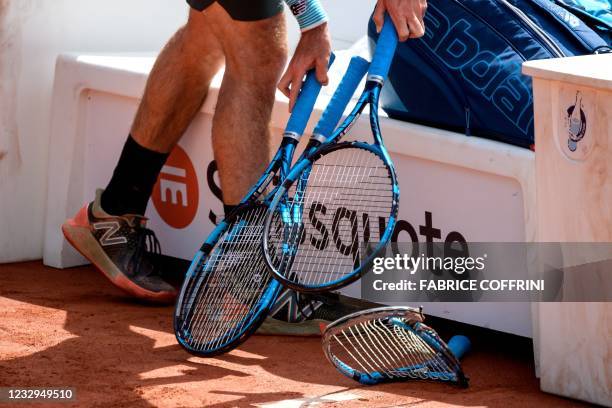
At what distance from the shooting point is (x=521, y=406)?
273cm

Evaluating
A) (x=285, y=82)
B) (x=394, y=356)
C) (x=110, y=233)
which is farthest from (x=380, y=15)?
(x=110, y=233)

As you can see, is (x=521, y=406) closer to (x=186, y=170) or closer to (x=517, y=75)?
(x=517, y=75)

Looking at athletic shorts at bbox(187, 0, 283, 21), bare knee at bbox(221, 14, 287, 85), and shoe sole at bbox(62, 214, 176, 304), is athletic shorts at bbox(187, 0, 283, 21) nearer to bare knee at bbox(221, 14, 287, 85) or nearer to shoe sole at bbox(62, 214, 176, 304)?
bare knee at bbox(221, 14, 287, 85)

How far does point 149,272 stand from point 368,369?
3.18 ft

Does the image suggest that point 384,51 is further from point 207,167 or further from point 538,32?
point 207,167

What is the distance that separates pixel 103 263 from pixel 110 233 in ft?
0.31

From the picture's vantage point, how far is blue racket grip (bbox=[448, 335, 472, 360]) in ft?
10.2

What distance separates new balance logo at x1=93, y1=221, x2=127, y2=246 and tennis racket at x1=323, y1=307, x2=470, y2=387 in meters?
0.83

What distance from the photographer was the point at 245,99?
10.7 ft

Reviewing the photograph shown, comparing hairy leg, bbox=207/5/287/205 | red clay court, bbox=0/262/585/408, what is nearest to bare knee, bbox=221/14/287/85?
hairy leg, bbox=207/5/287/205

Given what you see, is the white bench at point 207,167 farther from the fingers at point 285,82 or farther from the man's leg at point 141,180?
the fingers at point 285,82

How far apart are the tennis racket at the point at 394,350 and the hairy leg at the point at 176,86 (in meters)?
0.89

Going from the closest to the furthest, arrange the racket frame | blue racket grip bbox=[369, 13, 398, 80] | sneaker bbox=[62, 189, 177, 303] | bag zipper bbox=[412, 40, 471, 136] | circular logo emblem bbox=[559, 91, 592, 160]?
the racket frame, circular logo emblem bbox=[559, 91, 592, 160], blue racket grip bbox=[369, 13, 398, 80], bag zipper bbox=[412, 40, 471, 136], sneaker bbox=[62, 189, 177, 303]

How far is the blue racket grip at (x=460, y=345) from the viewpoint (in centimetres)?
311
